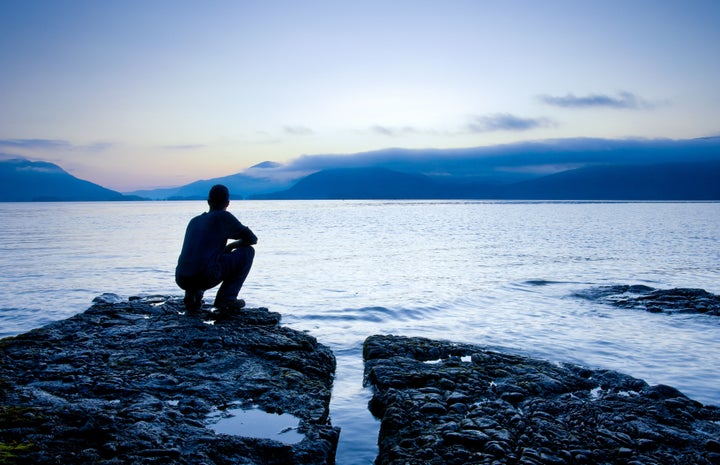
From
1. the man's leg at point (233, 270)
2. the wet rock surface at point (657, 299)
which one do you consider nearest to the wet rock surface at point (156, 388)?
the man's leg at point (233, 270)

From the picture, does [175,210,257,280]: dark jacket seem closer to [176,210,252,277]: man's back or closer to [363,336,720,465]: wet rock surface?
[176,210,252,277]: man's back

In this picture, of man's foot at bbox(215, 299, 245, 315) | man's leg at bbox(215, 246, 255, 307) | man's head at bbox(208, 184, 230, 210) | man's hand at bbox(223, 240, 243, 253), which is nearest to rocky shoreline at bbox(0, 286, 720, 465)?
man's foot at bbox(215, 299, 245, 315)

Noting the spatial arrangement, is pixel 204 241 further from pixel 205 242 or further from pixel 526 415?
pixel 526 415

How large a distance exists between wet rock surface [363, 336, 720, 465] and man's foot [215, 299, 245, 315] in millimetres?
3552

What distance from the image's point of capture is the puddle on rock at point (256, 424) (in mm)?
5008

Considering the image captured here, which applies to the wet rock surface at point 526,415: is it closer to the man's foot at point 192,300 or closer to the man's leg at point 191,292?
the man's leg at point 191,292

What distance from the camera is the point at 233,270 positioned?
998 centimetres

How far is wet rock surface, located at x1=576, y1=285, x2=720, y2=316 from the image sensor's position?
Result: 13.7 meters

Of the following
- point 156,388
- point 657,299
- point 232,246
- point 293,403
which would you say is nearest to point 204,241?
point 232,246

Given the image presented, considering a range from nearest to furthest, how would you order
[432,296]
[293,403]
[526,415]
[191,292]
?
[526,415]
[293,403]
[191,292]
[432,296]

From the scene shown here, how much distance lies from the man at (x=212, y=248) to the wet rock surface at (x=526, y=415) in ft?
12.3

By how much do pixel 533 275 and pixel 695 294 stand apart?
6772mm

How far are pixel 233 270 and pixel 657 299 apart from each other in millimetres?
13349

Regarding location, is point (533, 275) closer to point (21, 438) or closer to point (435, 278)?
point (435, 278)
